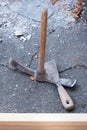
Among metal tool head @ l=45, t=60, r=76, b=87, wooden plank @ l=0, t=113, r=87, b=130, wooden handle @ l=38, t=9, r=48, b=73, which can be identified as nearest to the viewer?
wooden plank @ l=0, t=113, r=87, b=130

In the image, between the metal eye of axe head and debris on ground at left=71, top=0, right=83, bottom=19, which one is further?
debris on ground at left=71, top=0, right=83, bottom=19

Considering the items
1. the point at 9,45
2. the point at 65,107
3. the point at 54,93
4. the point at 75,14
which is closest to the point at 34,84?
the point at 54,93

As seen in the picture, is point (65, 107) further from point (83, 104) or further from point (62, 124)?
point (62, 124)

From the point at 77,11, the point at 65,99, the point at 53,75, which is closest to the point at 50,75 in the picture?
the point at 53,75

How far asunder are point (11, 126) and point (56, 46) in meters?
0.90

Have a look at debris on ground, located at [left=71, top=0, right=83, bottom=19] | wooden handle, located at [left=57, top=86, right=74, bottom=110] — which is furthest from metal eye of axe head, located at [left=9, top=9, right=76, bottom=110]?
debris on ground, located at [left=71, top=0, right=83, bottom=19]

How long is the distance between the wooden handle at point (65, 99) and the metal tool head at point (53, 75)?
5 centimetres

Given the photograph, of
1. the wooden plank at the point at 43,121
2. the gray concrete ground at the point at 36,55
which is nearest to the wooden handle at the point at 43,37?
the gray concrete ground at the point at 36,55

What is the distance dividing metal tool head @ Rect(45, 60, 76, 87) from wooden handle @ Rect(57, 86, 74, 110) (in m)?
0.05

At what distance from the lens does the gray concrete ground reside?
135cm

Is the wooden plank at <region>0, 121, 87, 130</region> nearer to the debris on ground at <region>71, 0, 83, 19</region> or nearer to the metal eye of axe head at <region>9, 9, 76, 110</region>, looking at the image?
the metal eye of axe head at <region>9, 9, 76, 110</region>

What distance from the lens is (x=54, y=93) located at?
1396 mm

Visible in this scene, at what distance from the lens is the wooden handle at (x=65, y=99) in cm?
130

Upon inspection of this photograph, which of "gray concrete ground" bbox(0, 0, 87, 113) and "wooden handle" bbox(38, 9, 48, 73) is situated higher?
"wooden handle" bbox(38, 9, 48, 73)
